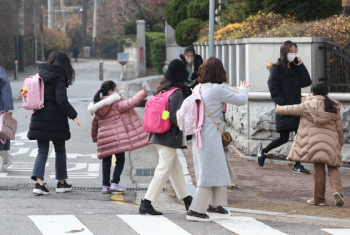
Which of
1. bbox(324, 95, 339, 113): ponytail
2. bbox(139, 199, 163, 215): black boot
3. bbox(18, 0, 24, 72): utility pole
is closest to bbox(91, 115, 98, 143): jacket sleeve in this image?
bbox(139, 199, 163, 215): black boot

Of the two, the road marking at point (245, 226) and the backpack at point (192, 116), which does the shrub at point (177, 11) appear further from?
the road marking at point (245, 226)

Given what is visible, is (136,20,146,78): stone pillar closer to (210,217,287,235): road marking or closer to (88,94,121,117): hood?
(88,94,121,117): hood

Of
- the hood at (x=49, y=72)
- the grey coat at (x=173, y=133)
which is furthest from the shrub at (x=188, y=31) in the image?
the grey coat at (x=173, y=133)

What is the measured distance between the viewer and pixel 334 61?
30.3 feet

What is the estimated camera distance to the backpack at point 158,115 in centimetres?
599

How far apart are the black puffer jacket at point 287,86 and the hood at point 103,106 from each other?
229cm

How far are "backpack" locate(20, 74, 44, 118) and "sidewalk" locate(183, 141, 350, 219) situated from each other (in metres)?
2.40

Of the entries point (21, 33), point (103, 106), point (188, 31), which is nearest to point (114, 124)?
point (103, 106)

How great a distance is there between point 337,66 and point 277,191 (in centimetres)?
272

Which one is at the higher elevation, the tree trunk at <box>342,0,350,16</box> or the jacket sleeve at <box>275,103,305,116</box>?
the tree trunk at <box>342,0,350,16</box>

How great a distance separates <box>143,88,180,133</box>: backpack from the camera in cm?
599

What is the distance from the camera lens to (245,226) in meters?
5.70

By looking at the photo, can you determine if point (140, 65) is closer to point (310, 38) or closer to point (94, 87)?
point (94, 87)

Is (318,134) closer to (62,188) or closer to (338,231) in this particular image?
(338,231)
